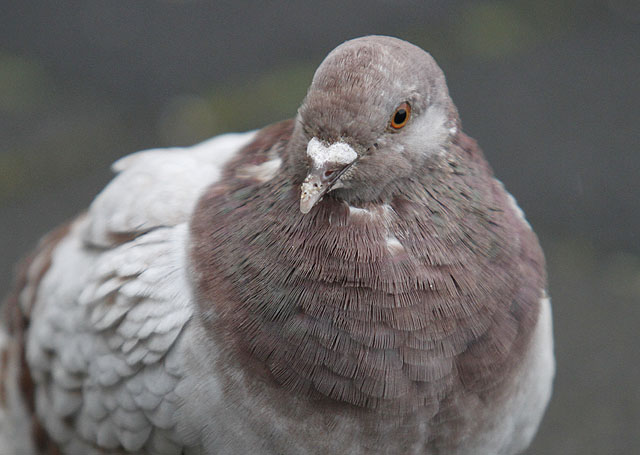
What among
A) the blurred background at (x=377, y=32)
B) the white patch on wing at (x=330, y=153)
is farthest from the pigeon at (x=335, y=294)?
the blurred background at (x=377, y=32)

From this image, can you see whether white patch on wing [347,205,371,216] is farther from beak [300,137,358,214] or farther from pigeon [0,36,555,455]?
beak [300,137,358,214]

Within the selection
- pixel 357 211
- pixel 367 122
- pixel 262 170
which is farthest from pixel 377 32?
pixel 367 122

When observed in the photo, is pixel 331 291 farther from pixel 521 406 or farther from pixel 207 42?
pixel 207 42

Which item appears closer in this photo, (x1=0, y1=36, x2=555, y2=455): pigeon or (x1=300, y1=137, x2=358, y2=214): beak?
(x1=300, y1=137, x2=358, y2=214): beak

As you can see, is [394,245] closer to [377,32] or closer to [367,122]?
[367,122]

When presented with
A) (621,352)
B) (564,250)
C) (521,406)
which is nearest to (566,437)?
(621,352)

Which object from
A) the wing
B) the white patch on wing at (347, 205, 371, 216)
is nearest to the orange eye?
the white patch on wing at (347, 205, 371, 216)
